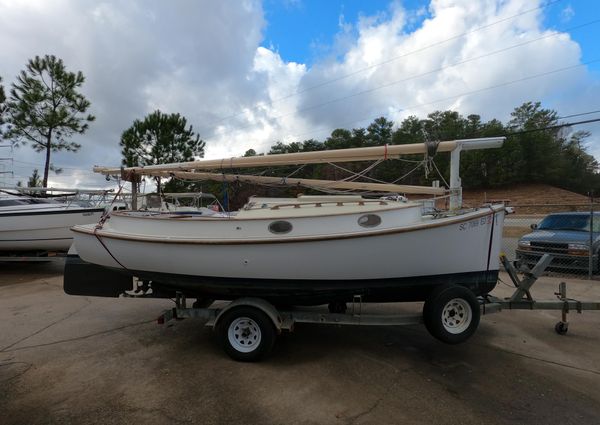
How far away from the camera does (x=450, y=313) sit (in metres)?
3.93

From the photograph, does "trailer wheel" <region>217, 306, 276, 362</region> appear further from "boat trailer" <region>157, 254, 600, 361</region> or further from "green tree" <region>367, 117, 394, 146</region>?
"green tree" <region>367, 117, 394, 146</region>

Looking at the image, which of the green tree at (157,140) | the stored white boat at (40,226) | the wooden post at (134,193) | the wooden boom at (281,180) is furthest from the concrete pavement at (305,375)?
the green tree at (157,140)

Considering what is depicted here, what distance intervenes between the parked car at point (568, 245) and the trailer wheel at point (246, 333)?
20.1 ft

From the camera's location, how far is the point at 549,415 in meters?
2.95

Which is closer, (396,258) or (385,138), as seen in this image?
(396,258)

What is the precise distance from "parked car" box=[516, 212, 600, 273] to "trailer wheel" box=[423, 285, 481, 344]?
462cm

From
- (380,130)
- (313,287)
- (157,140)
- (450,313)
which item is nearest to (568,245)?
(450,313)

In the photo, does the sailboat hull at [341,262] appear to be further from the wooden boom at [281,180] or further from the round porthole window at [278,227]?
the wooden boom at [281,180]

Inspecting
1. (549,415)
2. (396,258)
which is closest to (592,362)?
(549,415)

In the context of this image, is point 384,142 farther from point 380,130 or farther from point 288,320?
point 288,320

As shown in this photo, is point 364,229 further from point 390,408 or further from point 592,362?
point 592,362

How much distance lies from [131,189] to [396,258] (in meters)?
4.11

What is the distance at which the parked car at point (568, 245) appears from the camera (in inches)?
308

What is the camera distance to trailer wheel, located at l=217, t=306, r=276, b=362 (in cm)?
397
